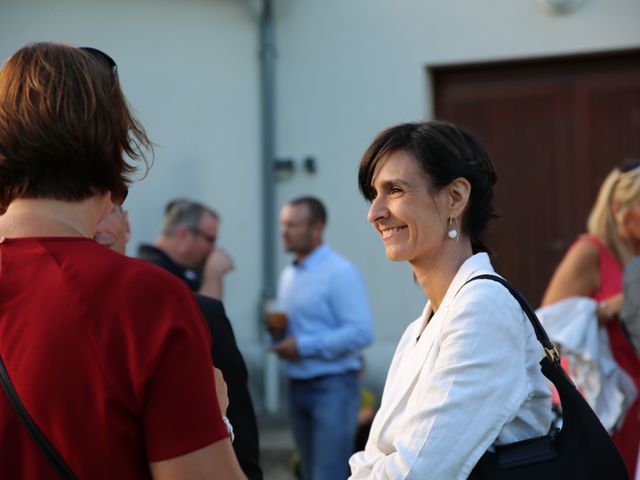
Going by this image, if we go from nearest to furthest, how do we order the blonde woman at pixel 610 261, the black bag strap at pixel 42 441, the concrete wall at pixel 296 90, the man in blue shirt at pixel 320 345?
the black bag strap at pixel 42 441 → the blonde woman at pixel 610 261 → the man in blue shirt at pixel 320 345 → the concrete wall at pixel 296 90

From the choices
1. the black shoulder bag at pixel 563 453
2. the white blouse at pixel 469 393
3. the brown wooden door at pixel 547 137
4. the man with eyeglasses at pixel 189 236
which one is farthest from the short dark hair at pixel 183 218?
the black shoulder bag at pixel 563 453

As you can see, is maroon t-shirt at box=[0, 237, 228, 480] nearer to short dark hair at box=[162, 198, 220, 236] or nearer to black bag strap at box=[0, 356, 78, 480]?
black bag strap at box=[0, 356, 78, 480]

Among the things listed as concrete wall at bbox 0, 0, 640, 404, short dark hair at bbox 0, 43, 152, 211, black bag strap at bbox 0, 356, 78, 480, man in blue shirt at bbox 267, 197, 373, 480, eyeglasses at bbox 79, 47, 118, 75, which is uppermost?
concrete wall at bbox 0, 0, 640, 404

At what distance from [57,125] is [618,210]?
3618 mm

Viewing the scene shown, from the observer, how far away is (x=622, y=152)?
8.42 m

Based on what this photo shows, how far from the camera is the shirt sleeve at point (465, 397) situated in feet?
7.47

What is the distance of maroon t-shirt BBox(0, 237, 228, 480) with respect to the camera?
1.57 m

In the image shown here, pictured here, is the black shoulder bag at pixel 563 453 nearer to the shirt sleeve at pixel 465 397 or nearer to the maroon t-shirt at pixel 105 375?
the shirt sleeve at pixel 465 397

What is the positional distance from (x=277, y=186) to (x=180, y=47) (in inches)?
60.5

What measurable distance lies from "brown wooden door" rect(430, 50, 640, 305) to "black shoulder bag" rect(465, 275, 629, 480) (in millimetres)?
6340

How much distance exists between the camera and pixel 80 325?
62.4 inches

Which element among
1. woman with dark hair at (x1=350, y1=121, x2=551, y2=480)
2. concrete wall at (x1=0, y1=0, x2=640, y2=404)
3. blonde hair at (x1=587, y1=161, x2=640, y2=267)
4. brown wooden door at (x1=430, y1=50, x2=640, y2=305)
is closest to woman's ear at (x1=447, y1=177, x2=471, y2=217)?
woman with dark hair at (x1=350, y1=121, x2=551, y2=480)

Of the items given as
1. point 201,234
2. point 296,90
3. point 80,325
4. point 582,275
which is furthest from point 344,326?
point 80,325

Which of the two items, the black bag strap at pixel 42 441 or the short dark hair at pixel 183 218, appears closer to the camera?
the black bag strap at pixel 42 441
